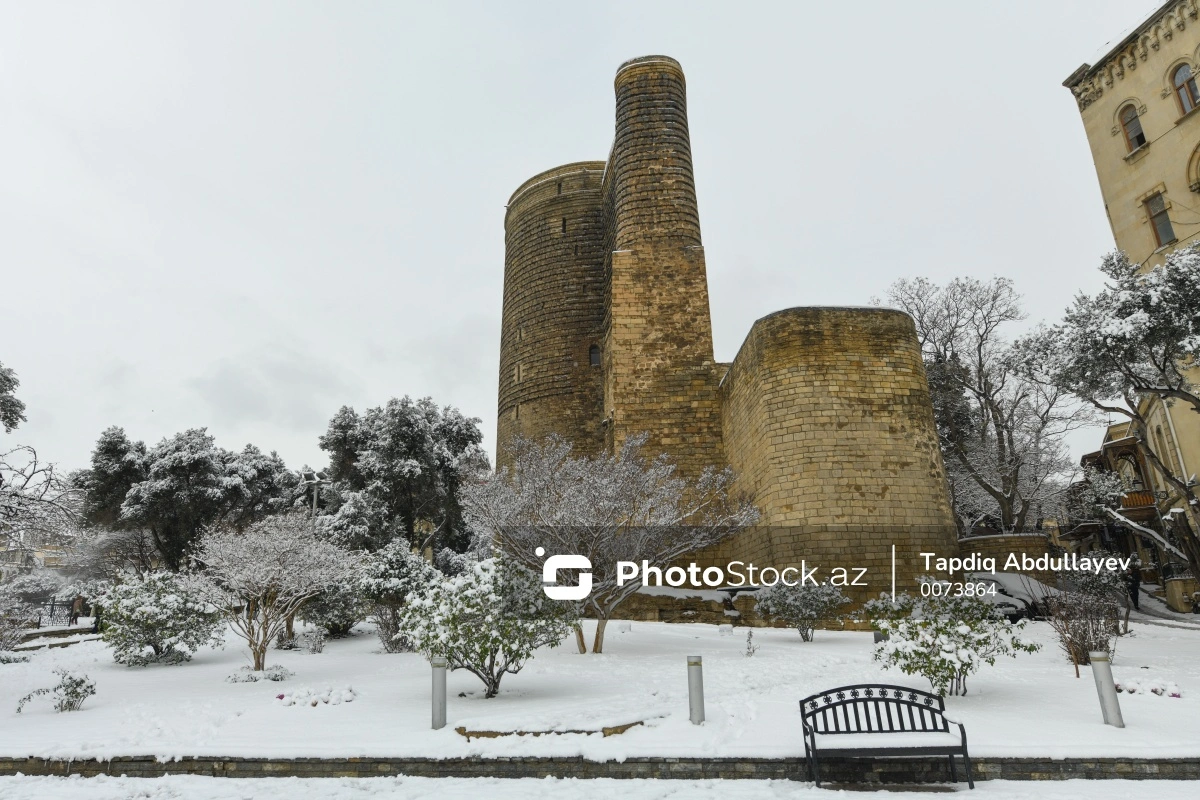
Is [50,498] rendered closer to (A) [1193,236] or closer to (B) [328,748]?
(B) [328,748]

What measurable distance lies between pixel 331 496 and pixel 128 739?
19777 mm

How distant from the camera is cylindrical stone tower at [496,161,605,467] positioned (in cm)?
2170

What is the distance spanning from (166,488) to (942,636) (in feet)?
79.0

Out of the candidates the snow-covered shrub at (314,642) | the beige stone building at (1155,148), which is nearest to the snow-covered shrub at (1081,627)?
the snow-covered shrub at (314,642)

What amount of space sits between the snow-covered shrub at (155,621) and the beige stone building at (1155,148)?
67.5 ft

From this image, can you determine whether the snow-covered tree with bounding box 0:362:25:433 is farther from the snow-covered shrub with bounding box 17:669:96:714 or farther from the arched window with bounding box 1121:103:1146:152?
the arched window with bounding box 1121:103:1146:152

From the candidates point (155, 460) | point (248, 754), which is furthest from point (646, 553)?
point (155, 460)

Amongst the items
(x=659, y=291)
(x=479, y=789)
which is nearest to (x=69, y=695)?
(x=479, y=789)

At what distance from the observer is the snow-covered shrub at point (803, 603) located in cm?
1165

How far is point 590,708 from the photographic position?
22.0 feet

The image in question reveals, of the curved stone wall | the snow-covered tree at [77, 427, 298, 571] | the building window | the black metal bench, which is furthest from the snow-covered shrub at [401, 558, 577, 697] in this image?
the building window

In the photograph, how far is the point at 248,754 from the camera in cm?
555

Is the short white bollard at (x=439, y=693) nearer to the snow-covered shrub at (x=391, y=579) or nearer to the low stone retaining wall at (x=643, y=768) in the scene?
the low stone retaining wall at (x=643, y=768)

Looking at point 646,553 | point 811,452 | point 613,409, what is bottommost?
point 646,553
